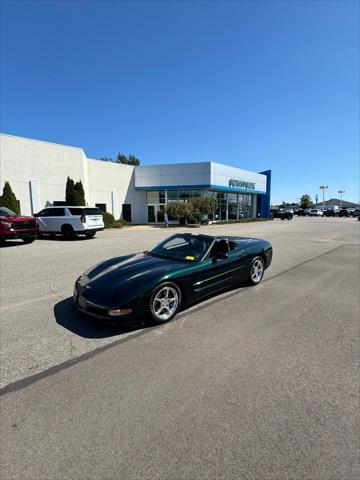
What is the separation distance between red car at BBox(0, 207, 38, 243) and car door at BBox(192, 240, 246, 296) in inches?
413

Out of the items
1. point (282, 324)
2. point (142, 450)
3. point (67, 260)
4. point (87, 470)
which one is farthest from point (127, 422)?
point (67, 260)

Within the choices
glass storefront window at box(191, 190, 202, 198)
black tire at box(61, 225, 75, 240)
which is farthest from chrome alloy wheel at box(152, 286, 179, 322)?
glass storefront window at box(191, 190, 202, 198)

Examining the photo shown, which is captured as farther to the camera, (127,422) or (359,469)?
(127,422)

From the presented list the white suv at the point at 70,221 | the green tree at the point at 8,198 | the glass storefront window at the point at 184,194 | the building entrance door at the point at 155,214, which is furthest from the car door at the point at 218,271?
the building entrance door at the point at 155,214

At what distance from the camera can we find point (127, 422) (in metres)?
2.17

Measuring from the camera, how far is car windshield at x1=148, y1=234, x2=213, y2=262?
479 centimetres

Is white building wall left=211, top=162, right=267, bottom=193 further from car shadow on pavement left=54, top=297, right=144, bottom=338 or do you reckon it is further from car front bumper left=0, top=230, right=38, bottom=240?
car shadow on pavement left=54, top=297, right=144, bottom=338

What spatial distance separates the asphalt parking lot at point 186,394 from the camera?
72.7 inches

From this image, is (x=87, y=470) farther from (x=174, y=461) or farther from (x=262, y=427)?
(x=262, y=427)

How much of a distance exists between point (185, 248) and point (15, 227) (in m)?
10.1

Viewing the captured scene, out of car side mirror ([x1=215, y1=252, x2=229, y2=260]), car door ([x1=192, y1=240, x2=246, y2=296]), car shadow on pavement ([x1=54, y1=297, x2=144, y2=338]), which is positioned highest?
car side mirror ([x1=215, y1=252, x2=229, y2=260])

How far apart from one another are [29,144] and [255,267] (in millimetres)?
21081

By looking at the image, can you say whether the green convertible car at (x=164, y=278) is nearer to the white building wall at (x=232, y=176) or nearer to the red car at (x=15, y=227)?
the red car at (x=15, y=227)

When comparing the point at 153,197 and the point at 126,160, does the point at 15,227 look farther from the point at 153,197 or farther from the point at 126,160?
the point at 126,160
